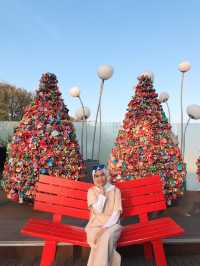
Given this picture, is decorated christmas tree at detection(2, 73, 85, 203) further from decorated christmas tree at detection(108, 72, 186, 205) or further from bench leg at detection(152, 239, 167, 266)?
bench leg at detection(152, 239, 167, 266)

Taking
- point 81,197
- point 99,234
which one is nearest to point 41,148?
point 81,197

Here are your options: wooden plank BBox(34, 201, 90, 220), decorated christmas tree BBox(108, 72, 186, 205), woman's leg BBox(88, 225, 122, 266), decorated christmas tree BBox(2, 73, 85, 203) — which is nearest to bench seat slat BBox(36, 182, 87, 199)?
wooden plank BBox(34, 201, 90, 220)

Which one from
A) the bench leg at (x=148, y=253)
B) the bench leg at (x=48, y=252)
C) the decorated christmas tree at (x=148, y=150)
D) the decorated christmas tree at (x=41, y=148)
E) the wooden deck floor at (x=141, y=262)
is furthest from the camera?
the decorated christmas tree at (x=148, y=150)

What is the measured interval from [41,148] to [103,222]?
2.88 m

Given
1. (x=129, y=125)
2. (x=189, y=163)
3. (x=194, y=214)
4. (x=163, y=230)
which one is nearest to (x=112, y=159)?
(x=129, y=125)

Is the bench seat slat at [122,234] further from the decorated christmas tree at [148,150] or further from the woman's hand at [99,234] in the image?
the decorated christmas tree at [148,150]

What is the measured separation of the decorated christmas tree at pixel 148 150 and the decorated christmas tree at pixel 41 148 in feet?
2.55

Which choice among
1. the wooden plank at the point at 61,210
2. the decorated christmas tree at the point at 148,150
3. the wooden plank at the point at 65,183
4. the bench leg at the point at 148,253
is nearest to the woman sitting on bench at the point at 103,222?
the wooden plank at the point at 65,183

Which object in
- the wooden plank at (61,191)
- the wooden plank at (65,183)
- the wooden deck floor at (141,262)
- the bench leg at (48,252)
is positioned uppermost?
the wooden plank at (65,183)

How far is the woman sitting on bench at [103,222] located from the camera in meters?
3.31

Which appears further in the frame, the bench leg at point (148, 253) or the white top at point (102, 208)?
the bench leg at point (148, 253)

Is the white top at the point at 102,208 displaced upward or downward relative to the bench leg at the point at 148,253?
upward

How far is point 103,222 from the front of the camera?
369 cm

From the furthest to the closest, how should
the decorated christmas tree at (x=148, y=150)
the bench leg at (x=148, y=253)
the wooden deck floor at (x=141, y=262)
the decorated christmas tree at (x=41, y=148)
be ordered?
the decorated christmas tree at (x=148, y=150) < the decorated christmas tree at (x=41, y=148) < the bench leg at (x=148, y=253) < the wooden deck floor at (x=141, y=262)
